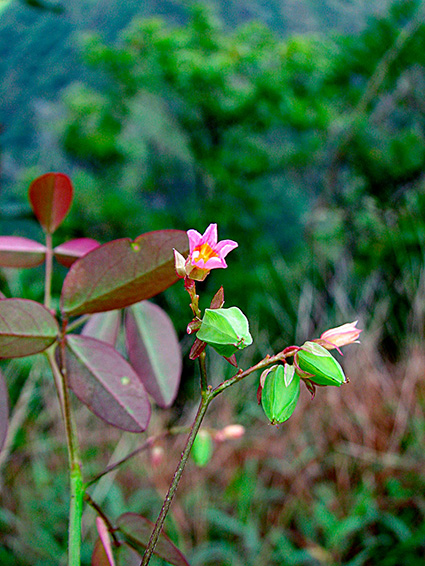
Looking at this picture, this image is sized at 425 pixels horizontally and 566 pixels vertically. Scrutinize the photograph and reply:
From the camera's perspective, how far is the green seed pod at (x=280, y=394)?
0.20m

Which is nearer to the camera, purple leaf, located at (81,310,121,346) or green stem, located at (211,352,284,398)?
green stem, located at (211,352,284,398)

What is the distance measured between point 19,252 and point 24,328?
0.27 ft

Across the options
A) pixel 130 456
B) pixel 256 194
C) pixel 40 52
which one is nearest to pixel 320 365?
pixel 130 456

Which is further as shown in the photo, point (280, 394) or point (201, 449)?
point (201, 449)

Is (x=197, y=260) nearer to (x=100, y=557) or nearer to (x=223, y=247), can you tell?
(x=223, y=247)

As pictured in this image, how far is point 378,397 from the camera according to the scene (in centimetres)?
147

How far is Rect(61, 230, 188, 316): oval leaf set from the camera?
0.24 metres

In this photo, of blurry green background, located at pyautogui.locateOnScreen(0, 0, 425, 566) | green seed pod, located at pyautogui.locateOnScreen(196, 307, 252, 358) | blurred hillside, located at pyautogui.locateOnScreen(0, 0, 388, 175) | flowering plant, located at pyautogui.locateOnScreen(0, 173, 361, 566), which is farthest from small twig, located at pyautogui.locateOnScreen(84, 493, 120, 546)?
blurred hillside, located at pyautogui.locateOnScreen(0, 0, 388, 175)

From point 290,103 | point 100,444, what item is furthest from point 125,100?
point 100,444

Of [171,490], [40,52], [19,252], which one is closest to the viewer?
[171,490]

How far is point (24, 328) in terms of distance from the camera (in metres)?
0.22

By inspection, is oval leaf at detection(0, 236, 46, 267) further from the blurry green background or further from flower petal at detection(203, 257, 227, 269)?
the blurry green background

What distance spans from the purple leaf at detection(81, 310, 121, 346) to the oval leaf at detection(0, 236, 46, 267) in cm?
6

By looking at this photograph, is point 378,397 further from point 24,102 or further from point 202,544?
point 24,102
